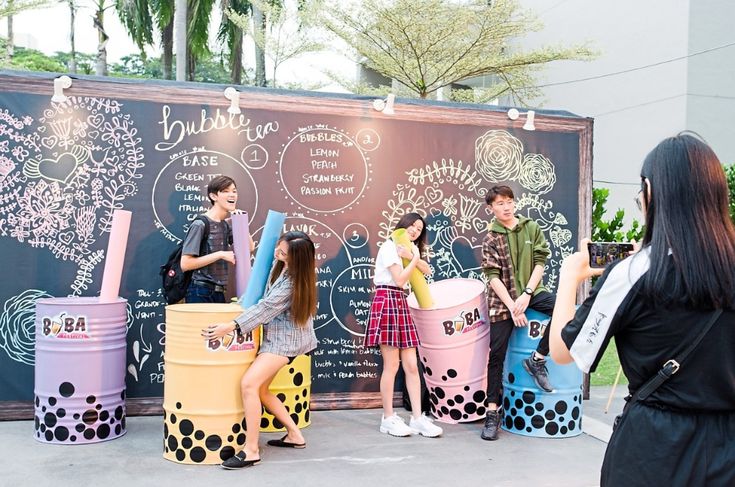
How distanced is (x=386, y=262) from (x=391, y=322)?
42 cm

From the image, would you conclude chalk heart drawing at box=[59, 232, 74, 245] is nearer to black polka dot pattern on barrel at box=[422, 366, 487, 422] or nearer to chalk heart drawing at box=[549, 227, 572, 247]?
black polka dot pattern on barrel at box=[422, 366, 487, 422]

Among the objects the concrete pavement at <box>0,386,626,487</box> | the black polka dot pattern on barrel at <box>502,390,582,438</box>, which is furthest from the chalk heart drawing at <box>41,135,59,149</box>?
the black polka dot pattern on barrel at <box>502,390,582,438</box>

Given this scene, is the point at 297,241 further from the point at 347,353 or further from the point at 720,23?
the point at 720,23

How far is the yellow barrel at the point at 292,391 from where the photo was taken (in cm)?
495

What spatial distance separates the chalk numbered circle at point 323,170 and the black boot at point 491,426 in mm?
1966

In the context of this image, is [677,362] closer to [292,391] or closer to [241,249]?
[241,249]

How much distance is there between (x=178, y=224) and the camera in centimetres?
531

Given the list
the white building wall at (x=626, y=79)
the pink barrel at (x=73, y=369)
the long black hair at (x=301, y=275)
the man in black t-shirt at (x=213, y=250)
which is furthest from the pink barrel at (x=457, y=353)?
the white building wall at (x=626, y=79)

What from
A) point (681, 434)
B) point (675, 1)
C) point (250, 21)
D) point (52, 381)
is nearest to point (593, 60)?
point (675, 1)

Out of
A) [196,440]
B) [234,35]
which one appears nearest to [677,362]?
[196,440]

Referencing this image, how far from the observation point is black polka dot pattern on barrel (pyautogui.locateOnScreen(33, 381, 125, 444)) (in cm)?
447

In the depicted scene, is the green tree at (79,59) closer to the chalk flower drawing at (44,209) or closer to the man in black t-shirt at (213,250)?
the chalk flower drawing at (44,209)

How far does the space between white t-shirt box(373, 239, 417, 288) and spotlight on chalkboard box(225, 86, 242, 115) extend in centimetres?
162

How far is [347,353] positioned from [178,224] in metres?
1.68
